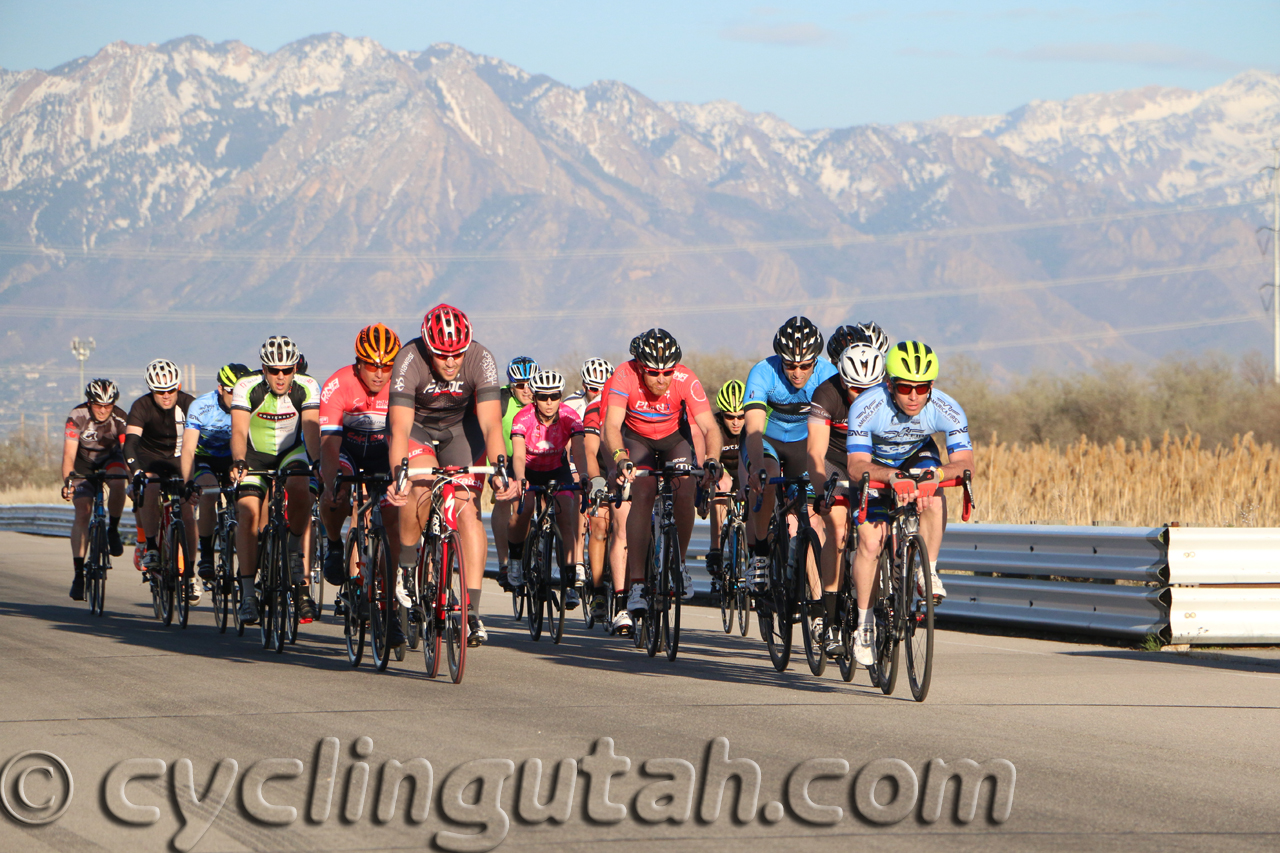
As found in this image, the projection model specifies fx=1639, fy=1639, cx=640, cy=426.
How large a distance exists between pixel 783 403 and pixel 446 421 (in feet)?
8.57

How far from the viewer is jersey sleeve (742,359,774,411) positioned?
11468 mm

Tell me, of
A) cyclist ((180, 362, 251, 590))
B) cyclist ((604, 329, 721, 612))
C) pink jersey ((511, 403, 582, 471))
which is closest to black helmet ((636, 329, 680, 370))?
cyclist ((604, 329, 721, 612))

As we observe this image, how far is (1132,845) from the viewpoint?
19.5 ft

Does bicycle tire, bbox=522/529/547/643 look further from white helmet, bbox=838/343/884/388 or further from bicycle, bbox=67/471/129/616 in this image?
bicycle, bbox=67/471/129/616

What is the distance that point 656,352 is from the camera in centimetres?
1146

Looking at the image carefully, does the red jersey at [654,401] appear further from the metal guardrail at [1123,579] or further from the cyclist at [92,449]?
the cyclist at [92,449]

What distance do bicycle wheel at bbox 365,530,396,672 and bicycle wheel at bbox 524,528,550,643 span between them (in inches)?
91.4

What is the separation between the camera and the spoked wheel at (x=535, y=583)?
42.6 ft

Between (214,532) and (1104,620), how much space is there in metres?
7.18

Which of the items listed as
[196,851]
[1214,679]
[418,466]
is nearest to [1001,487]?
[1214,679]

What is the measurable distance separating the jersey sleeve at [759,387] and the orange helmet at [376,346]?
248cm

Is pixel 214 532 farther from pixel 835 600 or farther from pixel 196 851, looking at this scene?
pixel 196 851

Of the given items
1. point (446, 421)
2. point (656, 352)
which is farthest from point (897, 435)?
point (446, 421)

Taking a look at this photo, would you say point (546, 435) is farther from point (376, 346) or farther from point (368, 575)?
point (368, 575)
